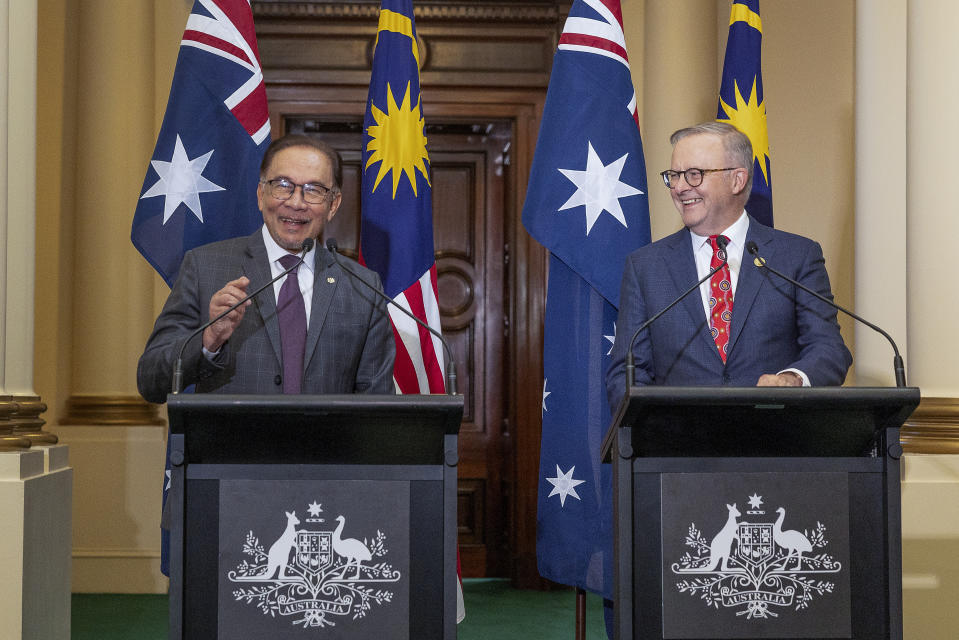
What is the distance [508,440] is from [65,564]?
2724mm

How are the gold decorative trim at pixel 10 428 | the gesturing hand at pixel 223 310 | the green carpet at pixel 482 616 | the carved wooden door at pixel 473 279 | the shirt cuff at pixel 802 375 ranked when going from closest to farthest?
the gesturing hand at pixel 223 310 → the shirt cuff at pixel 802 375 → the gold decorative trim at pixel 10 428 → the green carpet at pixel 482 616 → the carved wooden door at pixel 473 279

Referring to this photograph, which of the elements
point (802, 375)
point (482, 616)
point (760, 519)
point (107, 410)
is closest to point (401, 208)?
point (802, 375)

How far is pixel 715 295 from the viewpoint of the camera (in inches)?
101

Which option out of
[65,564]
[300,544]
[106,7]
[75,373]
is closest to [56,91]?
[106,7]

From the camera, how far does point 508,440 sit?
17.3 ft

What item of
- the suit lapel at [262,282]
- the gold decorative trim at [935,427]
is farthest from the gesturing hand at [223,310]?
the gold decorative trim at [935,427]

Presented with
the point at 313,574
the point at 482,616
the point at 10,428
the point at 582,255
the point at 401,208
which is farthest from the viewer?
the point at 482,616

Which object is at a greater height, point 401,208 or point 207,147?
point 207,147

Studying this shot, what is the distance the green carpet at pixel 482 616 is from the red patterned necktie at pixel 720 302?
1.93m

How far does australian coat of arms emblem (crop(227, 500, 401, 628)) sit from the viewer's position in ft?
5.91

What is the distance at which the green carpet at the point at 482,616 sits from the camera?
13.1 feet

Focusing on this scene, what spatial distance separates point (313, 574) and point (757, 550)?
832 millimetres

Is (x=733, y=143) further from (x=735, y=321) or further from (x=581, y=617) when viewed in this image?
(x=581, y=617)

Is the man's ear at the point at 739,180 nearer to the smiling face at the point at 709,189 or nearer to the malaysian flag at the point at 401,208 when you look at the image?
the smiling face at the point at 709,189
